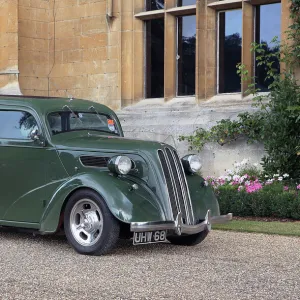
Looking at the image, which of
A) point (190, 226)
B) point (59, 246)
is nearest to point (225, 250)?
point (190, 226)

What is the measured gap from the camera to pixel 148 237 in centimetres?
702

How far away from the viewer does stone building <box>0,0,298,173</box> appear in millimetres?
13297

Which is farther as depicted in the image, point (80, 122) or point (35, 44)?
point (35, 44)

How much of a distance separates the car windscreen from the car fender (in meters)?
0.90

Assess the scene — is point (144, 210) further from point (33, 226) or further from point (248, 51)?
point (248, 51)

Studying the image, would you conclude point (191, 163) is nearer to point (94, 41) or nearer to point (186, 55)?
point (186, 55)

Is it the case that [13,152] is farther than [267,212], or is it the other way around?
[267,212]

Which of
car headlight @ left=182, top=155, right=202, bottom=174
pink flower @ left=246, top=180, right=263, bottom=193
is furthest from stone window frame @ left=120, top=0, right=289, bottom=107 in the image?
car headlight @ left=182, top=155, right=202, bottom=174

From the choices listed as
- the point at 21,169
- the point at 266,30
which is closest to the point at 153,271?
the point at 21,169

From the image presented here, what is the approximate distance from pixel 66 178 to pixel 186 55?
727 centimetres

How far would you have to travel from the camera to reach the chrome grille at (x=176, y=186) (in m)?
7.26

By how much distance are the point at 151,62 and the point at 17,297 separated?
33.2 feet

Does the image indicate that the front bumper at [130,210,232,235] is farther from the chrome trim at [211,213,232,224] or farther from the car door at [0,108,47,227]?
the car door at [0,108,47,227]

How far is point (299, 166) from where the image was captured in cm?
1194
